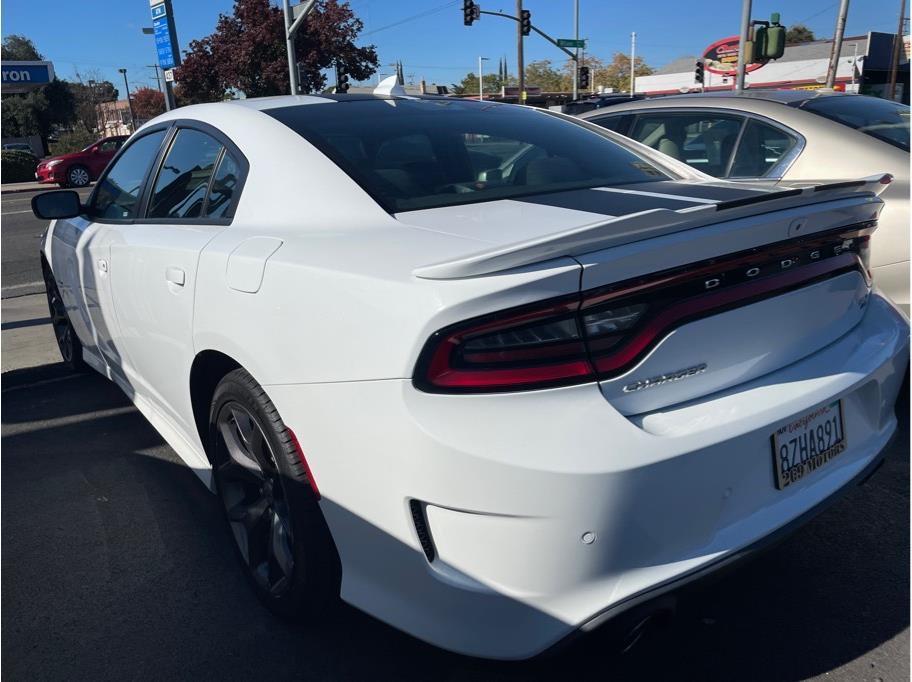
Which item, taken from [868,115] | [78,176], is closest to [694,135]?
[868,115]

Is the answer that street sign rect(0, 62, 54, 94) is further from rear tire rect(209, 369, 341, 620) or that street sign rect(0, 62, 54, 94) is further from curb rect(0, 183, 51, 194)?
rear tire rect(209, 369, 341, 620)

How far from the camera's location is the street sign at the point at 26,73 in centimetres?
4009

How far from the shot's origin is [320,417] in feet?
6.31

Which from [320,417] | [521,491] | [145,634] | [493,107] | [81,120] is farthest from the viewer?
[81,120]

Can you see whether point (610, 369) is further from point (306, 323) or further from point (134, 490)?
point (134, 490)

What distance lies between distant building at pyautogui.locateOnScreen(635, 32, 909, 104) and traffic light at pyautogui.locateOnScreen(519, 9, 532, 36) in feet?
47.2

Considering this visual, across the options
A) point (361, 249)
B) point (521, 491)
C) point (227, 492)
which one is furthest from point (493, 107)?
point (521, 491)

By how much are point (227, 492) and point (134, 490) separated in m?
0.94

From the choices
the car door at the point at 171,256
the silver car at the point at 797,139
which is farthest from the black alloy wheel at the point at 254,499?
the silver car at the point at 797,139

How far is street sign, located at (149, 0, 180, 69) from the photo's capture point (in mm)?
15703

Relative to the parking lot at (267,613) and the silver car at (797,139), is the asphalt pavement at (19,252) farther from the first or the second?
the silver car at (797,139)

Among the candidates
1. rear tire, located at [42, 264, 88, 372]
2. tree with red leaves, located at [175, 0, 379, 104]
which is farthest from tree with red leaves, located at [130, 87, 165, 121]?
rear tire, located at [42, 264, 88, 372]

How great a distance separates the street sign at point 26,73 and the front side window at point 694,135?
43.2 metres

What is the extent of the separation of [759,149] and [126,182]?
138 inches
